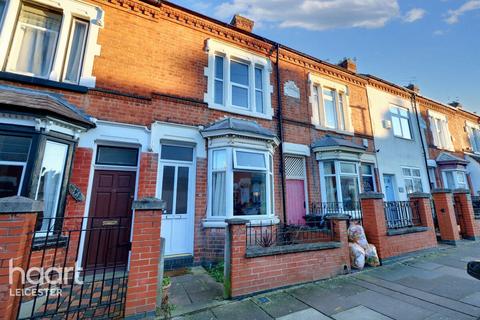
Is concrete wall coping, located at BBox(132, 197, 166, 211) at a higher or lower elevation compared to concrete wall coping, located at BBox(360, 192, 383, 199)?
lower

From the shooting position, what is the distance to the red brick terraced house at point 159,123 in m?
4.91

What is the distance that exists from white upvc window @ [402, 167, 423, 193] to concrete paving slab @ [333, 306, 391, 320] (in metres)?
9.96

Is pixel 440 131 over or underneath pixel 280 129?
over

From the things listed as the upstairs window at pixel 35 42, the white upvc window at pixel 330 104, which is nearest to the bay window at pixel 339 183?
the white upvc window at pixel 330 104

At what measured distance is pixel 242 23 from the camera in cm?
866

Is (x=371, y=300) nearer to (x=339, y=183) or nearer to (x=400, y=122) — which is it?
(x=339, y=183)

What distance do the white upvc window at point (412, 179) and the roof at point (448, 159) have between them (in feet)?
7.66

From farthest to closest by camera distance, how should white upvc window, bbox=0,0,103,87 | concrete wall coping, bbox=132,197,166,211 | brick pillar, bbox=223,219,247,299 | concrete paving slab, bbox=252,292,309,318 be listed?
white upvc window, bbox=0,0,103,87
brick pillar, bbox=223,219,247,299
concrete paving slab, bbox=252,292,309,318
concrete wall coping, bbox=132,197,166,211

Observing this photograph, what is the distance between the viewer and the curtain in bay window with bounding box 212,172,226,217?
6355mm

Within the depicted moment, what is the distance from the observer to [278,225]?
23.4ft

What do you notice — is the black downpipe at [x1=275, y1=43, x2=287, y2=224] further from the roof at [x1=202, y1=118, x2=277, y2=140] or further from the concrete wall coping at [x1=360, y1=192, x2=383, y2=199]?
the concrete wall coping at [x1=360, y1=192, x2=383, y2=199]

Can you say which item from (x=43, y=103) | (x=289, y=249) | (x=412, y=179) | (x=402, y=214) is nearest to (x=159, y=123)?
(x=43, y=103)

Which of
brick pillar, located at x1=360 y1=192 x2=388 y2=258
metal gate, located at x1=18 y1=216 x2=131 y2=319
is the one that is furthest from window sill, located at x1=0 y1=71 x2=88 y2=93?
brick pillar, located at x1=360 y1=192 x2=388 y2=258

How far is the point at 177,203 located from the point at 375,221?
539 cm
